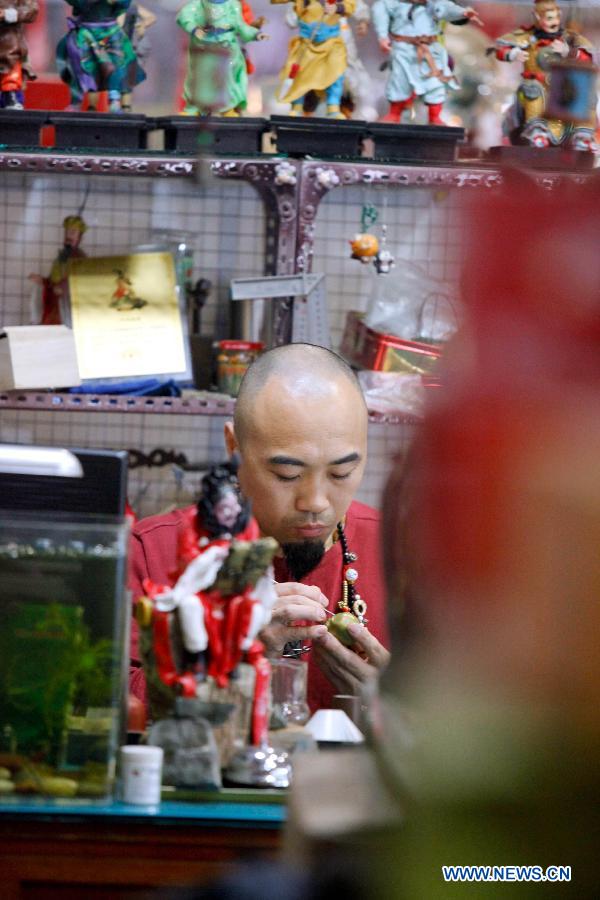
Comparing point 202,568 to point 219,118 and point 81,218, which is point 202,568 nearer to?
point 219,118

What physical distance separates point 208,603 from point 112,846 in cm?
21

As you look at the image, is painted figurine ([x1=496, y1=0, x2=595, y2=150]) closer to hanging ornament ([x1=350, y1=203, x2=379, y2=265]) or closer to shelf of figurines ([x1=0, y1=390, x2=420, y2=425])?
hanging ornament ([x1=350, y1=203, x2=379, y2=265])

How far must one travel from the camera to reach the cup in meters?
1.07

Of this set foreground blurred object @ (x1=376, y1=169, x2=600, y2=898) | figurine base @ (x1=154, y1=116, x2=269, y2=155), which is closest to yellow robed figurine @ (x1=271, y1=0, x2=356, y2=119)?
figurine base @ (x1=154, y1=116, x2=269, y2=155)

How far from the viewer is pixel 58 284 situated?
2.94 meters

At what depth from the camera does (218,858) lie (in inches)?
41.2

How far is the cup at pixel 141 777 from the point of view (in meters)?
1.07

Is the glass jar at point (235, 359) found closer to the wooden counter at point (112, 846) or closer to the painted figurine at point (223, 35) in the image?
the painted figurine at point (223, 35)

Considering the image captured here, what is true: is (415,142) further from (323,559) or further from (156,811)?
(156,811)

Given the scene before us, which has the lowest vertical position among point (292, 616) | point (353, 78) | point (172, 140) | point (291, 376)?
point (292, 616)

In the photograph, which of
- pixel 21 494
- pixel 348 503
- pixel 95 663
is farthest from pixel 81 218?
pixel 95 663

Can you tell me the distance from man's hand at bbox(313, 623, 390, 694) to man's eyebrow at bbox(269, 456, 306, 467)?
0.40m

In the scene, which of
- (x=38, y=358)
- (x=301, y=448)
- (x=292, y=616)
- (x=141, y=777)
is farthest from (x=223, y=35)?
(x=141, y=777)

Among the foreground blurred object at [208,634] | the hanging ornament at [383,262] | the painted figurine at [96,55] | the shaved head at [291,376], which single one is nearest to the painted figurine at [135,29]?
the painted figurine at [96,55]
